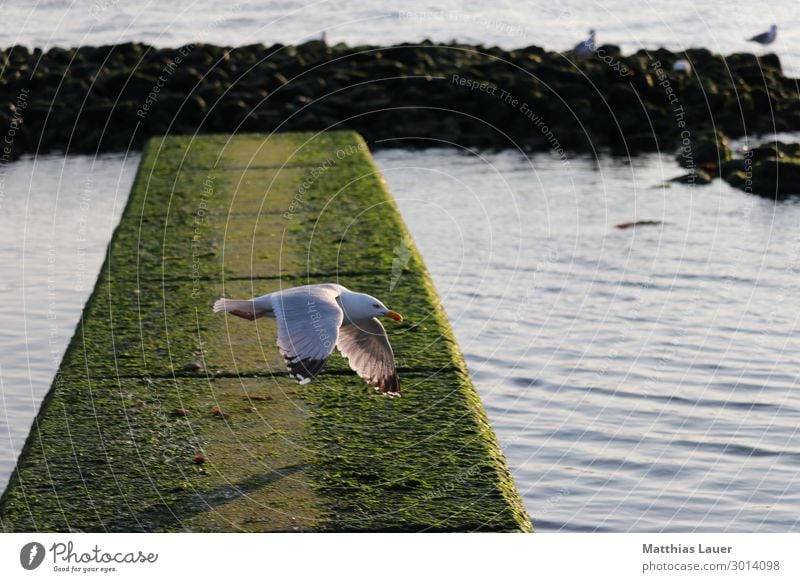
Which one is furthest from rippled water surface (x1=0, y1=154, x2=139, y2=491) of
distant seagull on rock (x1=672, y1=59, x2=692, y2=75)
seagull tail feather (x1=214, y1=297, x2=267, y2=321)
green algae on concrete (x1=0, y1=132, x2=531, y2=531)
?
distant seagull on rock (x1=672, y1=59, x2=692, y2=75)

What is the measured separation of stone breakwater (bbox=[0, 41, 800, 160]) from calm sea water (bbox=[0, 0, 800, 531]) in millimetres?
→ 1682

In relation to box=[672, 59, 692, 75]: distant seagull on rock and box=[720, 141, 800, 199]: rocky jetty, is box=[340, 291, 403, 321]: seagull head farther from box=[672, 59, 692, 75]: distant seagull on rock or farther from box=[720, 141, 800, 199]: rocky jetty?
box=[672, 59, 692, 75]: distant seagull on rock

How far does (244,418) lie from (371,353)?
2.52 ft

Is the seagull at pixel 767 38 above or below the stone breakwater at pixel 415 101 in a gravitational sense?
above

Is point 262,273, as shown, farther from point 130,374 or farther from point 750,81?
point 750,81

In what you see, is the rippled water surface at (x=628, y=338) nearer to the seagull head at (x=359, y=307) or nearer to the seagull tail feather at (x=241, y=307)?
the seagull head at (x=359, y=307)

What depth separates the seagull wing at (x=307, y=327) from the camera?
6.51 m

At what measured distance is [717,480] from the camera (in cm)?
827

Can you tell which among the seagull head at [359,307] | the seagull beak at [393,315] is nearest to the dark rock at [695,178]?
the seagull beak at [393,315]

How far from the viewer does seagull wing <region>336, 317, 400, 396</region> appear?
7078 mm

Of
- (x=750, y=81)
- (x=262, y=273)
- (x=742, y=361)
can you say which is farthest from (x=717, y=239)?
(x=750, y=81)

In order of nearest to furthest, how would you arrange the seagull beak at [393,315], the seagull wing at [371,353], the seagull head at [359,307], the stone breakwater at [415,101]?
the seagull wing at [371,353]
the seagull head at [359,307]
the seagull beak at [393,315]
the stone breakwater at [415,101]

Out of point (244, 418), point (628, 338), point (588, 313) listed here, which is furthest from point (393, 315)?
point (588, 313)

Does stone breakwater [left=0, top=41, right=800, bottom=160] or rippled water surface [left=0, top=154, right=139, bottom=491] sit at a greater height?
stone breakwater [left=0, top=41, right=800, bottom=160]
